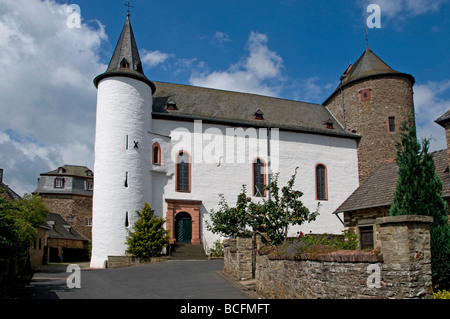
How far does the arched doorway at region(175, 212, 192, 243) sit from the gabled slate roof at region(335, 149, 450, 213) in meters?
10.3

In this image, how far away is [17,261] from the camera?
12305mm

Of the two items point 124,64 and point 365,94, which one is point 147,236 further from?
point 365,94

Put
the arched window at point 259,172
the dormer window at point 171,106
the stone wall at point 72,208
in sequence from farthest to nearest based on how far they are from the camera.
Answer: the stone wall at point 72,208 < the arched window at point 259,172 < the dormer window at point 171,106

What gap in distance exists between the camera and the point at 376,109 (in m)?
30.6

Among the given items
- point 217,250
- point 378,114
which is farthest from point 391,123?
point 217,250

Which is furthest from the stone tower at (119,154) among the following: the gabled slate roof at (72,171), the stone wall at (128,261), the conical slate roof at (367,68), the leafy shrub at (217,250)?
the gabled slate roof at (72,171)

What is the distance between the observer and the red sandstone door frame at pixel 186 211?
85.7 ft

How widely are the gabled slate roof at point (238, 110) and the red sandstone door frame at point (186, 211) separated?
5.36m

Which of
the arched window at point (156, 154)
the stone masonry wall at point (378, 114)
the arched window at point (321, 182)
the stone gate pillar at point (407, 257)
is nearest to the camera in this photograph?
the stone gate pillar at point (407, 257)

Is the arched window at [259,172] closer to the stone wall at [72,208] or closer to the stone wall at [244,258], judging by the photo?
the stone wall at [244,258]

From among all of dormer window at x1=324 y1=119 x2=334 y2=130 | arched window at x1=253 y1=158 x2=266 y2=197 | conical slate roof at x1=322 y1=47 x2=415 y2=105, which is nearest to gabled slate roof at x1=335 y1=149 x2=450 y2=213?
arched window at x1=253 y1=158 x2=266 y2=197

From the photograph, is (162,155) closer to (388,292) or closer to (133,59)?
(133,59)

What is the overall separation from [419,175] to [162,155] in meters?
17.5
